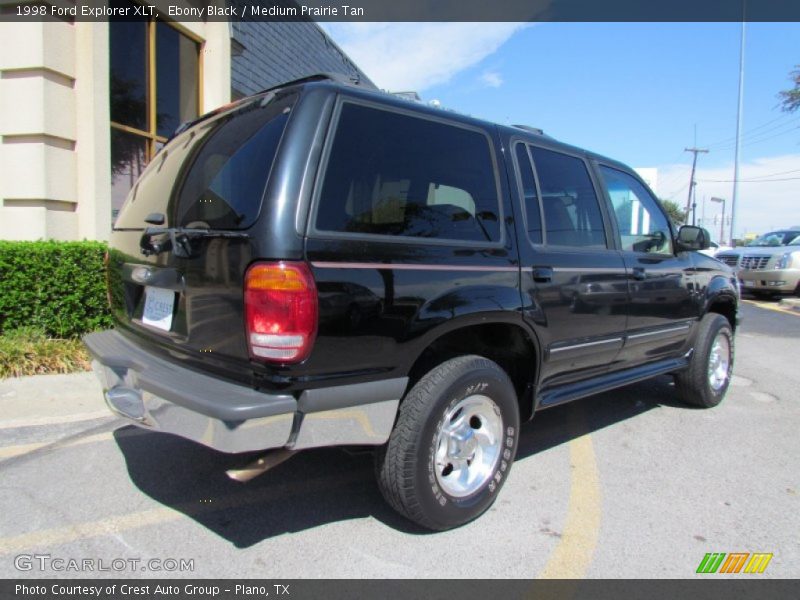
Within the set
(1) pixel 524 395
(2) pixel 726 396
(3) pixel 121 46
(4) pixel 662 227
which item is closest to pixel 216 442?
(1) pixel 524 395

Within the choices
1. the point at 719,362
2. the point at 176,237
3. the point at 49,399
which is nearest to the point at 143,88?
the point at 49,399

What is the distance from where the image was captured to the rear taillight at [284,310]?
2.17 m

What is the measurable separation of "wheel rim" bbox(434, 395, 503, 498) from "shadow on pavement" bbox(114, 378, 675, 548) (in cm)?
32

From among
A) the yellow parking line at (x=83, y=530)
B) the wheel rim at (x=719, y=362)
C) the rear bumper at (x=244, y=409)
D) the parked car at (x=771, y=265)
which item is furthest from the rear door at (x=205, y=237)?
the parked car at (x=771, y=265)

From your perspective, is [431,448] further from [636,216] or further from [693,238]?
[693,238]

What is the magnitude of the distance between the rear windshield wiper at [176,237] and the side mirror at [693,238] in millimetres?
3625

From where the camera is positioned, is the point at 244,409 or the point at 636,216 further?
the point at 636,216

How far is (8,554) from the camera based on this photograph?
2.52m

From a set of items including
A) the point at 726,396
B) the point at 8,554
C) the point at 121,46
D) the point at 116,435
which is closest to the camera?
the point at 8,554

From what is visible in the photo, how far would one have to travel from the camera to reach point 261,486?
3.27 metres

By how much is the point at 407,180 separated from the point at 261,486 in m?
1.95
